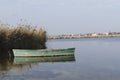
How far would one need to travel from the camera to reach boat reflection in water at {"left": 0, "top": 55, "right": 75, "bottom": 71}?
21558 millimetres

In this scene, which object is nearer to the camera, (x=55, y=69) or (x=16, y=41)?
(x=55, y=69)

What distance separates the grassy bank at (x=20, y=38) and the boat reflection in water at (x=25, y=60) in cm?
259

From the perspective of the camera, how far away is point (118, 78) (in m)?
16.2

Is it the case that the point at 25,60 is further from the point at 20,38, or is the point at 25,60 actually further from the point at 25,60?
the point at 20,38

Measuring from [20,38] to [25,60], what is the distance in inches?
166

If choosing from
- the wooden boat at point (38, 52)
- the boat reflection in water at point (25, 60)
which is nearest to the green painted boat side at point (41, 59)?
the boat reflection in water at point (25, 60)

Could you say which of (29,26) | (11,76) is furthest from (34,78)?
(29,26)

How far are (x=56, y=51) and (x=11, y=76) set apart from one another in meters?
9.07

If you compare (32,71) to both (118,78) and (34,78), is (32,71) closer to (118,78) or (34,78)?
(34,78)

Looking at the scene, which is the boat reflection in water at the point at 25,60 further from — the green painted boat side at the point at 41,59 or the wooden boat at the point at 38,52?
the wooden boat at the point at 38,52

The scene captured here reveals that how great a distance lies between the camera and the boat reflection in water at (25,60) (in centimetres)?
2156

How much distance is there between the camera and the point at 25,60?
2453 cm

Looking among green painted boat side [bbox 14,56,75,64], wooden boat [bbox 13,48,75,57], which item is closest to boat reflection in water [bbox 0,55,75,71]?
green painted boat side [bbox 14,56,75,64]

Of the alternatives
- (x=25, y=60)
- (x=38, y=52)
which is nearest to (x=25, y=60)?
(x=25, y=60)
